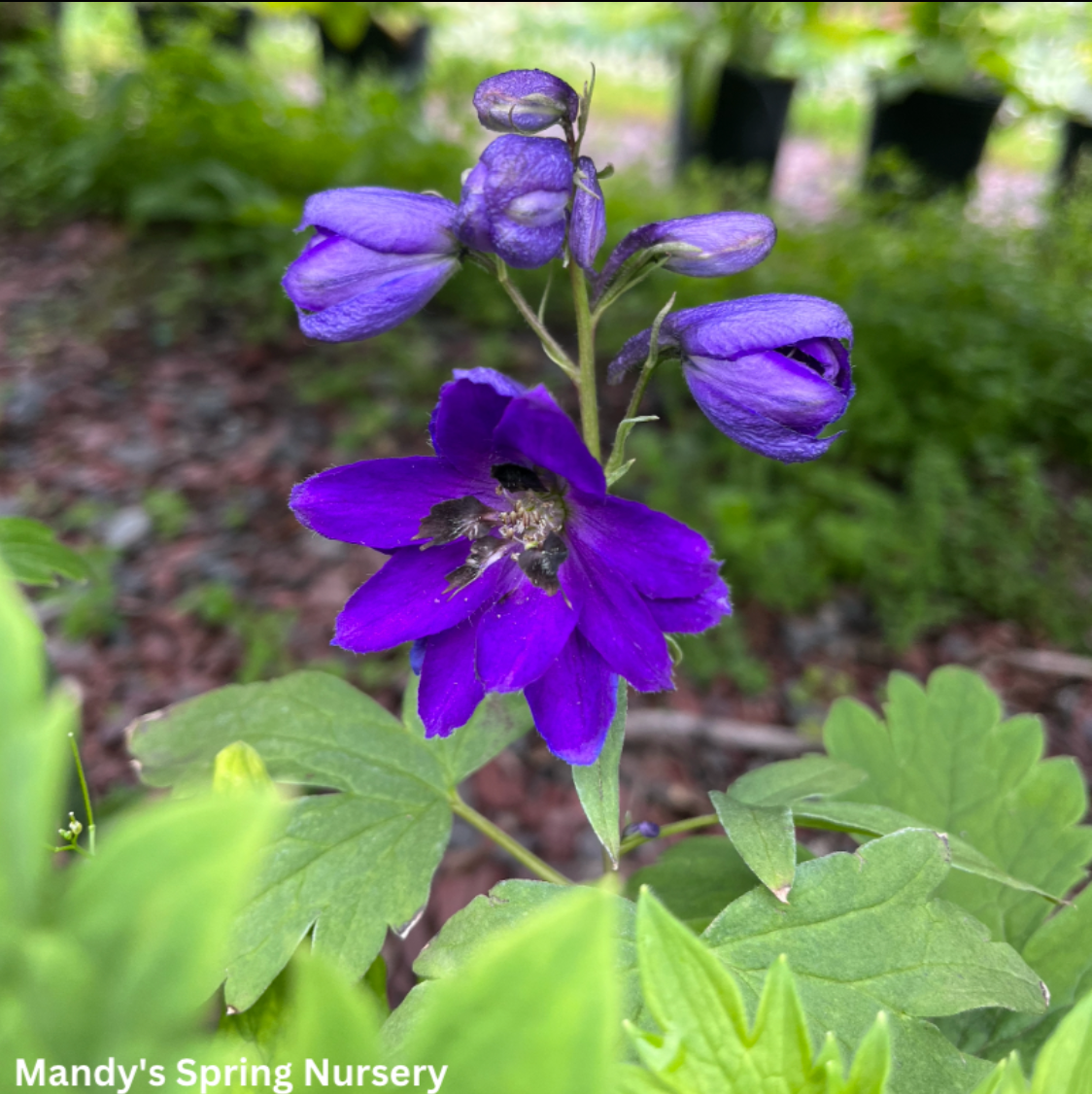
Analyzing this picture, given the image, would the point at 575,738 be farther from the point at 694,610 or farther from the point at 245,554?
the point at 245,554

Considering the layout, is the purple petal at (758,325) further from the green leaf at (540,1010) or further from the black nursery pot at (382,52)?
the black nursery pot at (382,52)

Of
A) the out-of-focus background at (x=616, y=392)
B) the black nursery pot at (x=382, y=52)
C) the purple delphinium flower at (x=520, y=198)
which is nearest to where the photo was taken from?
the purple delphinium flower at (x=520, y=198)

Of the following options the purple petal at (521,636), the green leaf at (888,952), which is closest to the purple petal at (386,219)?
the purple petal at (521,636)

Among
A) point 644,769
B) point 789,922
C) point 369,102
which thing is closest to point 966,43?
point 369,102

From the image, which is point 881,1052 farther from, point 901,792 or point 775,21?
point 775,21

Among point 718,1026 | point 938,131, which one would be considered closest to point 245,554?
point 718,1026

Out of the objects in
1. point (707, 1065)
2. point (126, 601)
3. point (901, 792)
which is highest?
point (707, 1065)
